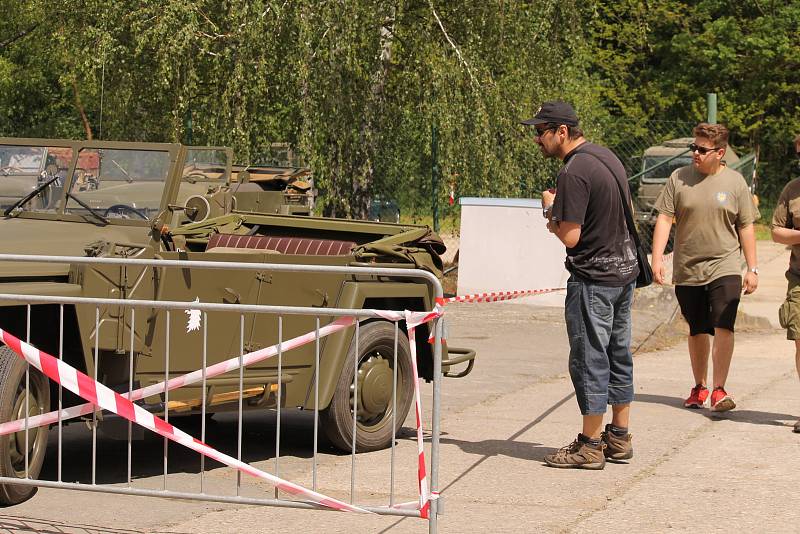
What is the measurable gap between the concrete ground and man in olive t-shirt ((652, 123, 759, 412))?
2.02ft

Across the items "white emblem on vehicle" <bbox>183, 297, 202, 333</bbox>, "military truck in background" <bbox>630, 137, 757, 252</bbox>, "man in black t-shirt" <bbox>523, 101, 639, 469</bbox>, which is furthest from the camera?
"military truck in background" <bbox>630, 137, 757, 252</bbox>

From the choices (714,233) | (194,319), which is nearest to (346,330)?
(194,319)

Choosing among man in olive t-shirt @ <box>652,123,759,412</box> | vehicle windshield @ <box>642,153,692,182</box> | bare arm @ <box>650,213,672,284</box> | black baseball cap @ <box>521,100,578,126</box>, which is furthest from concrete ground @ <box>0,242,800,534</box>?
vehicle windshield @ <box>642,153,692,182</box>

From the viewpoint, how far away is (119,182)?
796 cm

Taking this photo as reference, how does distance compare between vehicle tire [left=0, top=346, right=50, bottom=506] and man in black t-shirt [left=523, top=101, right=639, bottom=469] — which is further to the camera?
man in black t-shirt [left=523, top=101, right=639, bottom=469]

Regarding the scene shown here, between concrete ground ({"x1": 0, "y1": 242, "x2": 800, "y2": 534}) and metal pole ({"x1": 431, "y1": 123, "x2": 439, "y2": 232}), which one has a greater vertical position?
metal pole ({"x1": 431, "y1": 123, "x2": 439, "y2": 232})

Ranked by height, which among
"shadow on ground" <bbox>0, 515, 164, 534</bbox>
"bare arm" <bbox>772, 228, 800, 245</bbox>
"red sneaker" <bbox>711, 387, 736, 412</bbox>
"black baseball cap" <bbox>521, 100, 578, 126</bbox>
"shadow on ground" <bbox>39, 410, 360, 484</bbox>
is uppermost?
"black baseball cap" <bbox>521, 100, 578, 126</bbox>

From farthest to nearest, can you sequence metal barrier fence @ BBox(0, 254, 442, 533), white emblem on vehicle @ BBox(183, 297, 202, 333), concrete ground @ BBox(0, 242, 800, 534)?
1. white emblem on vehicle @ BBox(183, 297, 202, 333)
2. concrete ground @ BBox(0, 242, 800, 534)
3. metal barrier fence @ BBox(0, 254, 442, 533)

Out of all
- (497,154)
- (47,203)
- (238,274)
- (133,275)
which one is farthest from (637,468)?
(497,154)

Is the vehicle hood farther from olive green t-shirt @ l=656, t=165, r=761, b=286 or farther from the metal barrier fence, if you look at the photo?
olive green t-shirt @ l=656, t=165, r=761, b=286

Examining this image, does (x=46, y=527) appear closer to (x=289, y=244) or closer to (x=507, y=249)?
(x=289, y=244)

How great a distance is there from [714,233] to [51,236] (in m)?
4.19

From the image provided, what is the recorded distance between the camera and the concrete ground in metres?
6.06

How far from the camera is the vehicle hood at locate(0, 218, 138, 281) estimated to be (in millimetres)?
7141
